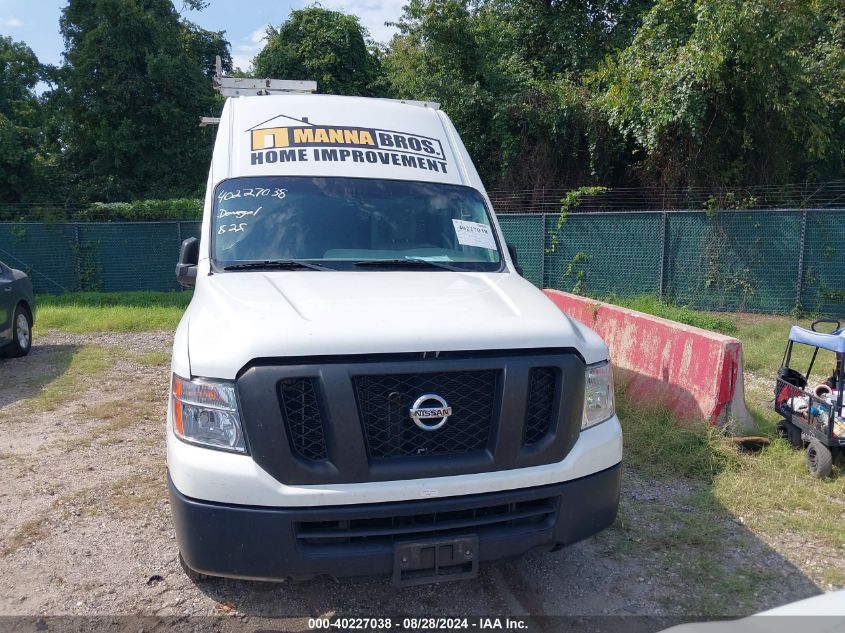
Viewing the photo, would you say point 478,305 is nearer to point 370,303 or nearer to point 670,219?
point 370,303

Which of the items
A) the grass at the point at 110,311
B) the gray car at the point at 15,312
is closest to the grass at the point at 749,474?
the gray car at the point at 15,312

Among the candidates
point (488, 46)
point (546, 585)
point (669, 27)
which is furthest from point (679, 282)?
point (546, 585)

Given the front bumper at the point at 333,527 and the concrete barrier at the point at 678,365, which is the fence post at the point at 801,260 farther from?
the front bumper at the point at 333,527

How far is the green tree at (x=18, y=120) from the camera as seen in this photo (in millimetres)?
20062

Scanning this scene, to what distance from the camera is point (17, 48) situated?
25172 mm

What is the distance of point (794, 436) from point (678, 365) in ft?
3.41

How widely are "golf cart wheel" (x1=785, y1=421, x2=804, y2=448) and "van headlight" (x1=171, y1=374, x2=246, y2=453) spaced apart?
4.51 meters

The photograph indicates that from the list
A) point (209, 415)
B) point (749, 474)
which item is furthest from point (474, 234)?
point (749, 474)

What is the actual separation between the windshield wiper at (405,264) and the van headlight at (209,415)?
1.43 m

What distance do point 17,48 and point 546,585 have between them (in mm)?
29273

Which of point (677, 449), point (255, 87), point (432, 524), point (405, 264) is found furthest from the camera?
point (255, 87)

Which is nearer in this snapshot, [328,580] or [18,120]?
[328,580]

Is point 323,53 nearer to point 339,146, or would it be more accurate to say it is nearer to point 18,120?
point 18,120

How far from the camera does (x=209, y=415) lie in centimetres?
282
